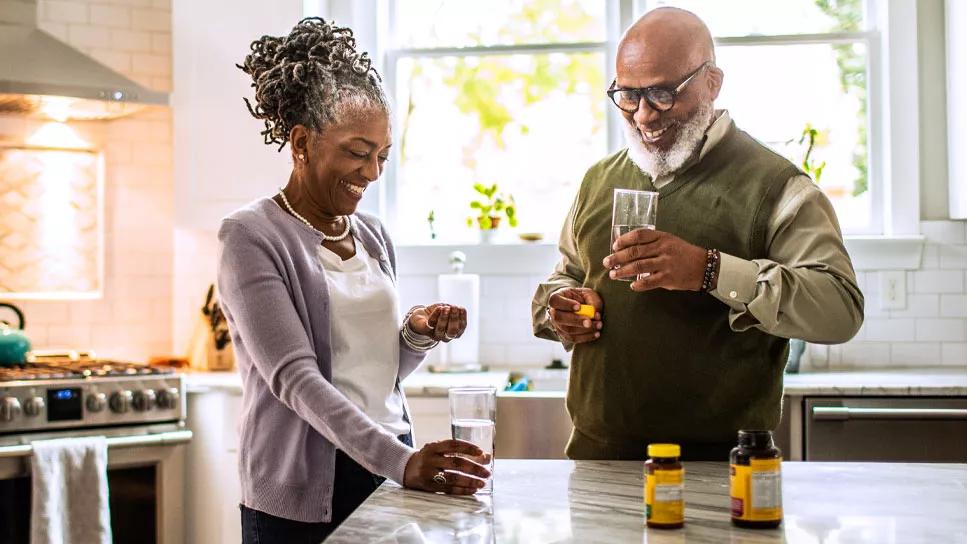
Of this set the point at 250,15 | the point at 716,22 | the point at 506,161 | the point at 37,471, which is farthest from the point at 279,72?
the point at 716,22

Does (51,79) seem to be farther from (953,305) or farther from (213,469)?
(953,305)

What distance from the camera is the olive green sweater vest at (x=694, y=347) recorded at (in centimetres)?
214

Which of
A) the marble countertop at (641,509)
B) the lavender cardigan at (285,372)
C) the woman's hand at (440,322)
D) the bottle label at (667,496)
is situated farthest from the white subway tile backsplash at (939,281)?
the bottle label at (667,496)

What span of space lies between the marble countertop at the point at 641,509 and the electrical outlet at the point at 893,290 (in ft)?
7.39

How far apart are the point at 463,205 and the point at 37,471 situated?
2.01 metres

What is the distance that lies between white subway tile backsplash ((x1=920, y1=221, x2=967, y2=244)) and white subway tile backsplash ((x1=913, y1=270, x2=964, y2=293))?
12 cm

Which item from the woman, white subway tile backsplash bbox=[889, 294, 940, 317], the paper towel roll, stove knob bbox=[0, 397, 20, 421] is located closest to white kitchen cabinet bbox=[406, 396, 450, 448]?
the paper towel roll

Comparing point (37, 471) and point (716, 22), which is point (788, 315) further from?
point (716, 22)

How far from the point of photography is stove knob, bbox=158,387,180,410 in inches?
136

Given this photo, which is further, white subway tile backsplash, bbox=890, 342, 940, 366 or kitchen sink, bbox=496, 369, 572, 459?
white subway tile backsplash, bbox=890, 342, 940, 366

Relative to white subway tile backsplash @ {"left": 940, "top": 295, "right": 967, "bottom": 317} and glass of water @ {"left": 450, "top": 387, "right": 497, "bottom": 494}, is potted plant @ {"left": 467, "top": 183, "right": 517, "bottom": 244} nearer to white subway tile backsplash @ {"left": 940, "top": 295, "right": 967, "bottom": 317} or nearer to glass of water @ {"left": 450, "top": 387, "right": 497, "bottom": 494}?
white subway tile backsplash @ {"left": 940, "top": 295, "right": 967, "bottom": 317}

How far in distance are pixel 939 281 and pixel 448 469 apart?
3.02m

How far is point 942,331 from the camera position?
404 centimetres

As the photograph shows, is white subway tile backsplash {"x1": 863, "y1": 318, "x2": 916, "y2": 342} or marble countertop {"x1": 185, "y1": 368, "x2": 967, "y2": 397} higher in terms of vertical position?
white subway tile backsplash {"x1": 863, "y1": 318, "x2": 916, "y2": 342}
